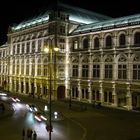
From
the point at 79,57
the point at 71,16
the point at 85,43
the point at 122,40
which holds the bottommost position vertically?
the point at 79,57

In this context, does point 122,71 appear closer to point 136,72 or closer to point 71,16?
point 136,72

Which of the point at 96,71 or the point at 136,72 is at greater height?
the point at 96,71

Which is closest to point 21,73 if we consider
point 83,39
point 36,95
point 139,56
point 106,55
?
point 36,95

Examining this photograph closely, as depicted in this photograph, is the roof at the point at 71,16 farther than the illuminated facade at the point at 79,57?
Yes

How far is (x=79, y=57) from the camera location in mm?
63938

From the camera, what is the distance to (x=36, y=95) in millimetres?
72938

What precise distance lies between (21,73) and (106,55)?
33376 mm

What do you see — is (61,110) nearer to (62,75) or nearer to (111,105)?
(111,105)

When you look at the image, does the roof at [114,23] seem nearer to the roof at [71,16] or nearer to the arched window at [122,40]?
the arched window at [122,40]

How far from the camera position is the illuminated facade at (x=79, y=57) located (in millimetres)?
52625

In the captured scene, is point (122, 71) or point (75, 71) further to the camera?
point (75, 71)

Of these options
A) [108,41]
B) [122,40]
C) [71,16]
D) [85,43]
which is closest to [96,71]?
[108,41]

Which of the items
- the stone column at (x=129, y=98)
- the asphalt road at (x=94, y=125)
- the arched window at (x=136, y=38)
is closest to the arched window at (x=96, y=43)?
the arched window at (x=136, y=38)

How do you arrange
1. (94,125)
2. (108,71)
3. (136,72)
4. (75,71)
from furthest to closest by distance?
1. (75,71)
2. (108,71)
3. (136,72)
4. (94,125)
